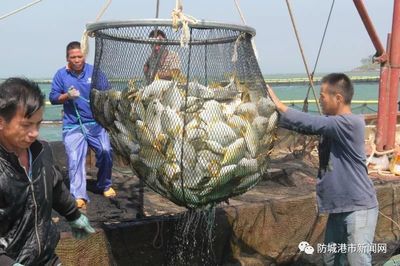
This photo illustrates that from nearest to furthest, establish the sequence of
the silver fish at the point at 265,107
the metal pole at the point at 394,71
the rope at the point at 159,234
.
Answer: the silver fish at the point at 265,107 < the rope at the point at 159,234 < the metal pole at the point at 394,71

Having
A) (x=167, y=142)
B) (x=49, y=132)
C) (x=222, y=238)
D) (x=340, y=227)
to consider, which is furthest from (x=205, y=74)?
(x=49, y=132)

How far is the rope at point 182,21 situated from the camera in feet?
9.93

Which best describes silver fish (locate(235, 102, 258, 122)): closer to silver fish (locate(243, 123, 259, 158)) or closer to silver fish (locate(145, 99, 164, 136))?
silver fish (locate(243, 123, 259, 158))

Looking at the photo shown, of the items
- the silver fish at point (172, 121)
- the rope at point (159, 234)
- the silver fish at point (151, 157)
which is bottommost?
the rope at point (159, 234)

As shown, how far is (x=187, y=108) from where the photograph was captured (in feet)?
10.4

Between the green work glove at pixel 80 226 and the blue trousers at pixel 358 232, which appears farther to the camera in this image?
the blue trousers at pixel 358 232

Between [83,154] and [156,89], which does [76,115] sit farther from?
[156,89]

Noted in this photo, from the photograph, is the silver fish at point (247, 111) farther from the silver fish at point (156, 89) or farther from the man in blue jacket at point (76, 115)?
the man in blue jacket at point (76, 115)

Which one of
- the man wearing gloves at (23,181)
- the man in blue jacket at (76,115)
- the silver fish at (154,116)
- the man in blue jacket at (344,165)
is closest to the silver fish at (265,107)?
the man in blue jacket at (344,165)

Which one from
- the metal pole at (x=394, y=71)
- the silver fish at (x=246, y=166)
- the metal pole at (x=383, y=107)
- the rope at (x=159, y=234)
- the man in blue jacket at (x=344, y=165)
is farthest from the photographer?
the metal pole at (x=383, y=107)

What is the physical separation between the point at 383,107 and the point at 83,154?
427 cm

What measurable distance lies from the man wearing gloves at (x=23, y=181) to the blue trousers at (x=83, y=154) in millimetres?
2593

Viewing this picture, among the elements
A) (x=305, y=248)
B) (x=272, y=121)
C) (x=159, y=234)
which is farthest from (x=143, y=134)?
(x=305, y=248)

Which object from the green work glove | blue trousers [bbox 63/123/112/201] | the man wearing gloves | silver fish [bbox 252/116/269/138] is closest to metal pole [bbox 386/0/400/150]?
blue trousers [bbox 63/123/112/201]
